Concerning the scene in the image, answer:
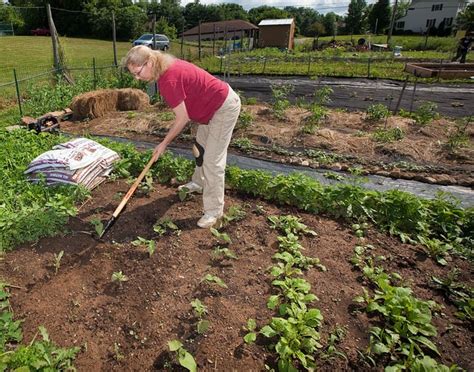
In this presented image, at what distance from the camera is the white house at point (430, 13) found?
1731 inches

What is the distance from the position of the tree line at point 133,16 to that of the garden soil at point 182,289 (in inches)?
760

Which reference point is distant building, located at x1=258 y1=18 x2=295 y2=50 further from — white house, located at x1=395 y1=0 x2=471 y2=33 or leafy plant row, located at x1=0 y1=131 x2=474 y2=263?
leafy plant row, located at x1=0 y1=131 x2=474 y2=263

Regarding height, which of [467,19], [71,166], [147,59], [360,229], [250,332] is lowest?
[250,332]

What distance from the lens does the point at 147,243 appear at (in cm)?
294

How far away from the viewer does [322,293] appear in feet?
8.26

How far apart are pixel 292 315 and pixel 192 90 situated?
193cm

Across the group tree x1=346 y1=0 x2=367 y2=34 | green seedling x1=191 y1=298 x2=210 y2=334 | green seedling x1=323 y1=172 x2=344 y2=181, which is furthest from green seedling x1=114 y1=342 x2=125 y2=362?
tree x1=346 y1=0 x2=367 y2=34

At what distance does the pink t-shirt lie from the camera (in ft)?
9.08

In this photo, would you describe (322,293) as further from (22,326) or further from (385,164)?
(385,164)

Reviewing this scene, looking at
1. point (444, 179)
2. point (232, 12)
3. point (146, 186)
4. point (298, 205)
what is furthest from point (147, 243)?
point (232, 12)

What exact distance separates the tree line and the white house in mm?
2146

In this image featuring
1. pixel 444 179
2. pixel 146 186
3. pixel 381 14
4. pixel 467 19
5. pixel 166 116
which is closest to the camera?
pixel 146 186

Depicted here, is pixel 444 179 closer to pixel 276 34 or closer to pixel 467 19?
pixel 467 19

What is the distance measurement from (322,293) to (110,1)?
3963 centimetres
